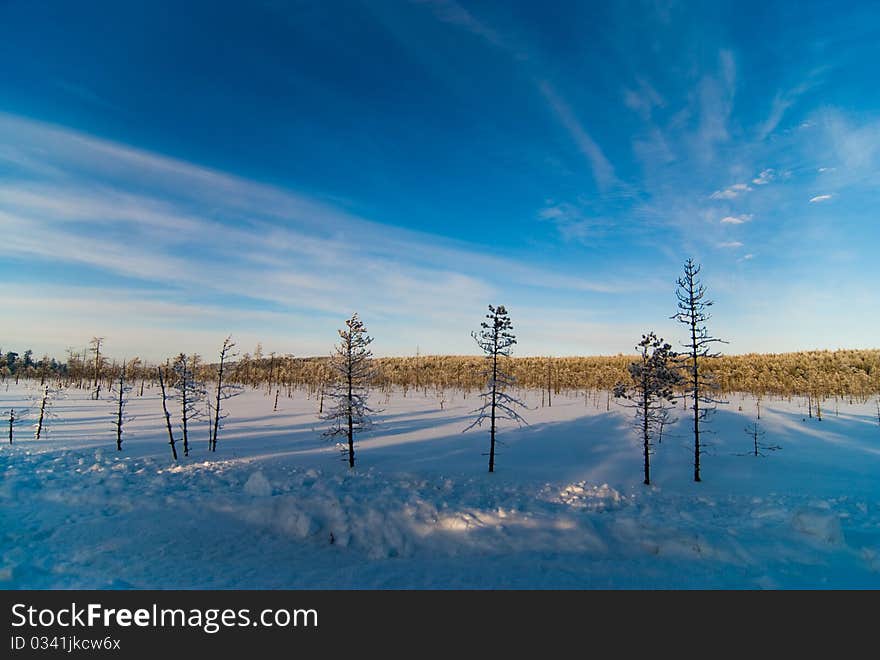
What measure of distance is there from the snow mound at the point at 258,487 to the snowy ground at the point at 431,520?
0.24 feet

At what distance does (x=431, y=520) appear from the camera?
51.5 ft

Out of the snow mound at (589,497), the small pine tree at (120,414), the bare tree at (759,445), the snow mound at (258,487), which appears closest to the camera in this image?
the snow mound at (258,487)

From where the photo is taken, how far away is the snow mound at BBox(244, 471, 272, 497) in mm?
19719

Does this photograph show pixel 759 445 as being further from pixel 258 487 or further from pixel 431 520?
pixel 258 487

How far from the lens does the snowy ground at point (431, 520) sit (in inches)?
434

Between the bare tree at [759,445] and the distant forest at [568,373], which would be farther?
the distant forest at [568,373]

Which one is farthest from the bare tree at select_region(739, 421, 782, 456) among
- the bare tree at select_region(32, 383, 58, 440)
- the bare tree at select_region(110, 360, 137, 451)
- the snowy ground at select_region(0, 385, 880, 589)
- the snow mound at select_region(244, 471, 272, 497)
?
the bare tree at select_region(32, 383, 58, 440)

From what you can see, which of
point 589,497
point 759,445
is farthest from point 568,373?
point 589,497

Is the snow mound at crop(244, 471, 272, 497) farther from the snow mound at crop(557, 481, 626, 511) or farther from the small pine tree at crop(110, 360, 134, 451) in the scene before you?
the small pine tree at crop(110, 360, 134, 451)

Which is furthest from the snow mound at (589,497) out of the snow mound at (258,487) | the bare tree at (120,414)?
the bare tree at (120,414)

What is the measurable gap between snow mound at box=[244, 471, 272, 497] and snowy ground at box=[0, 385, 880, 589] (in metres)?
0.07

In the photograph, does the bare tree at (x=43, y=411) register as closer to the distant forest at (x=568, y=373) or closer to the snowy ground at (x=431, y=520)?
the snowy ground at (x=431, y=520)
